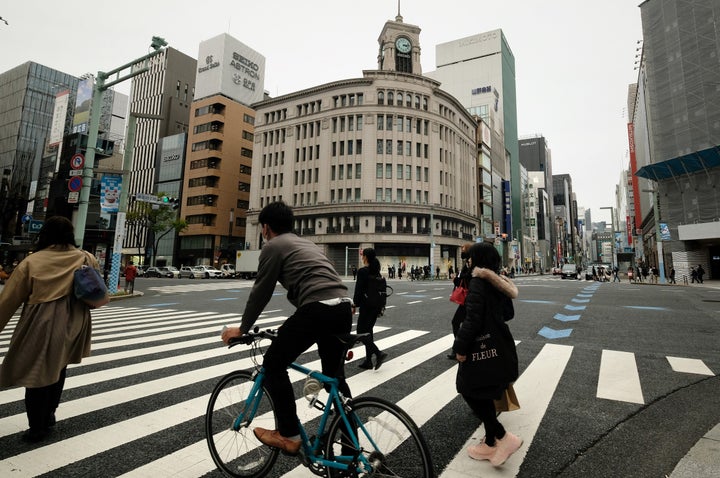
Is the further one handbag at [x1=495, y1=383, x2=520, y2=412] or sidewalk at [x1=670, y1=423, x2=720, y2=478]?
handbag at [x1=495, y1=383, x2=520, y2=412]

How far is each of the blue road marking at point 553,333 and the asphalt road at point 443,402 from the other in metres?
0.06

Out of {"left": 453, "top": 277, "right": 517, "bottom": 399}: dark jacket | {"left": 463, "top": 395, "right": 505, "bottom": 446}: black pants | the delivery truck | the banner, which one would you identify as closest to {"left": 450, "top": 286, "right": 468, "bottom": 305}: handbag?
{"left": 453, "top": 277, "right": 517, "bottom": 399}: dark jacket

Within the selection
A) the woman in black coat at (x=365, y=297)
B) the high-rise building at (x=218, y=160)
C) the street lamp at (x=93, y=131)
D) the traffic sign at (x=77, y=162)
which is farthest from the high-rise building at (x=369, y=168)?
the woman in black coat at (x=365, y=297)

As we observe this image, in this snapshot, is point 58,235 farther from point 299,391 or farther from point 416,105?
point 416,105

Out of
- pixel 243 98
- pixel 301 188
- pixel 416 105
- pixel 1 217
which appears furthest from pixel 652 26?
pixel 1 217

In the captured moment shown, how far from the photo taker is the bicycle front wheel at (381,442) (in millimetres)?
1984

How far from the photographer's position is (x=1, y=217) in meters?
57.3

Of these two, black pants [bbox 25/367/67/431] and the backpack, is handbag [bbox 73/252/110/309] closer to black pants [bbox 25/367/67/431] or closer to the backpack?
black pants [bbox 25/367/67/431]

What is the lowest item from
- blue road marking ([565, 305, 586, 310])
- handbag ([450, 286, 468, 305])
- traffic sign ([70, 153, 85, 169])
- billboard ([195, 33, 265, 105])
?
blue road marking ([565, 305, 586, 310])

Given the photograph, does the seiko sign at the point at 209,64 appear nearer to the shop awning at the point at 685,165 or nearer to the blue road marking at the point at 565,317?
the shop awning at the point at 685,165

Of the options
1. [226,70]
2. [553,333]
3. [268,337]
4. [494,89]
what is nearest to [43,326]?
[268,337]

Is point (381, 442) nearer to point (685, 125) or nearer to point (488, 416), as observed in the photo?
point (488, 416)

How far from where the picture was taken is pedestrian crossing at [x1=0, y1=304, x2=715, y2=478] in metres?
2.75

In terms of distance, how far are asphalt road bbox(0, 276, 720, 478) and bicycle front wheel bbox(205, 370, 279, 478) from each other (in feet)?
0.48
